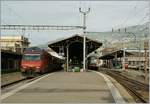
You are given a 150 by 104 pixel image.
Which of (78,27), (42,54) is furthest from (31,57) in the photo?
(78,27)

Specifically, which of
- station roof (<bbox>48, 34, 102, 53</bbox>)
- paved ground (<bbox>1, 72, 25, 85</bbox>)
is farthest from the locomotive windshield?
station roof (<bbox>48, 34, 102, 53</bbox>)

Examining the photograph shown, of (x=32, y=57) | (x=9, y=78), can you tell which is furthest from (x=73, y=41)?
(x=9, y=78)

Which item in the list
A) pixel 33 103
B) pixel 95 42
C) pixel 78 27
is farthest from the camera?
pixel 95 42

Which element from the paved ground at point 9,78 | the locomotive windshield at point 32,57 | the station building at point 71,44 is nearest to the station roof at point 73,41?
the station building at point 71,44

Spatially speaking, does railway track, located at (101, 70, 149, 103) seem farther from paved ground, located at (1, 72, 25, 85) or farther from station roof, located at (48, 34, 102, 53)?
station roof, located at (48, 34, 102, 53)

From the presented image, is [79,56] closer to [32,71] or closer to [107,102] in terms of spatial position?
[32,71]

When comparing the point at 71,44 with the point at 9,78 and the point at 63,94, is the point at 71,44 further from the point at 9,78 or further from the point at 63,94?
the point at 63,94

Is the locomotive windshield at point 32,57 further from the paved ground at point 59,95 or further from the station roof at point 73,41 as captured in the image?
the station roof at point 73,41

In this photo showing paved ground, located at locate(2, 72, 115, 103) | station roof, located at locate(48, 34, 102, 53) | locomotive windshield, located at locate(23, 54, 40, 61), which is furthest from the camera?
station roof, located at locate(48, 34, 102, 53)

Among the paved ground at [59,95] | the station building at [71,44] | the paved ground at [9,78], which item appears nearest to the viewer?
the paved ground at [59,95]

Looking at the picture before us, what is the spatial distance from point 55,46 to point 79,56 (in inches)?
507

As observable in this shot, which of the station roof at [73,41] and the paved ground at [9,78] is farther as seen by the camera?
the station roof at [73,41]

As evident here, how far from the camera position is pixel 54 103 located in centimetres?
1434

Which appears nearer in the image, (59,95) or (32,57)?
(59,95)
